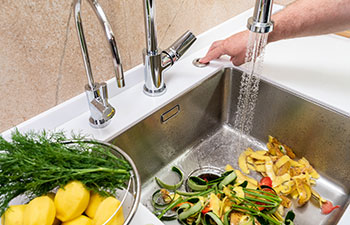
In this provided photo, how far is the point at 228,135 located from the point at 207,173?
0.58 feet

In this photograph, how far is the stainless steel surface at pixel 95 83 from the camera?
57 cm

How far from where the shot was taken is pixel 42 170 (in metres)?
0.44

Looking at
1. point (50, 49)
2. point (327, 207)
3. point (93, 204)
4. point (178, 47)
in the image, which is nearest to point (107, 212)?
point (93, 204)

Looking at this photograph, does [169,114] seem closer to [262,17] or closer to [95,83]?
[95,83]

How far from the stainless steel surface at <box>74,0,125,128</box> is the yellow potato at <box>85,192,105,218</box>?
0.25 metres

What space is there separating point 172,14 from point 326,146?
579mm

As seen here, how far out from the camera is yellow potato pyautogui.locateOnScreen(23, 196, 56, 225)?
15.9 inches

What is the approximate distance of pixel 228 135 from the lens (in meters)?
1.03

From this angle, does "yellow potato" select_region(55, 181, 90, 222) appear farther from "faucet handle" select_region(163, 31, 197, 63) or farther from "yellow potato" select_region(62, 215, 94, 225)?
"faucet handle" select_region(163, 31, 197, 63)

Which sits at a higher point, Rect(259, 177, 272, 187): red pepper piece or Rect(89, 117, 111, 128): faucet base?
Rect(89, 117, 111, 128): faucet base

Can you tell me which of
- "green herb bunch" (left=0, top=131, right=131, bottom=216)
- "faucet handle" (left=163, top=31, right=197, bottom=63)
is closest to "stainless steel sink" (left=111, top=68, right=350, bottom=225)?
"faucet handle" (left=163, top=31, right=197, bottom=63)

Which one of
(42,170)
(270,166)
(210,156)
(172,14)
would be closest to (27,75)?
(42,170)

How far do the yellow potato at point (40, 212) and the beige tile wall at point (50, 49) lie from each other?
1.05ft

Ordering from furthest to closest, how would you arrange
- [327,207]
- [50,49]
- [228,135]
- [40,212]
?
[228,135] < [327,207] < [50,49] < [40,212]
